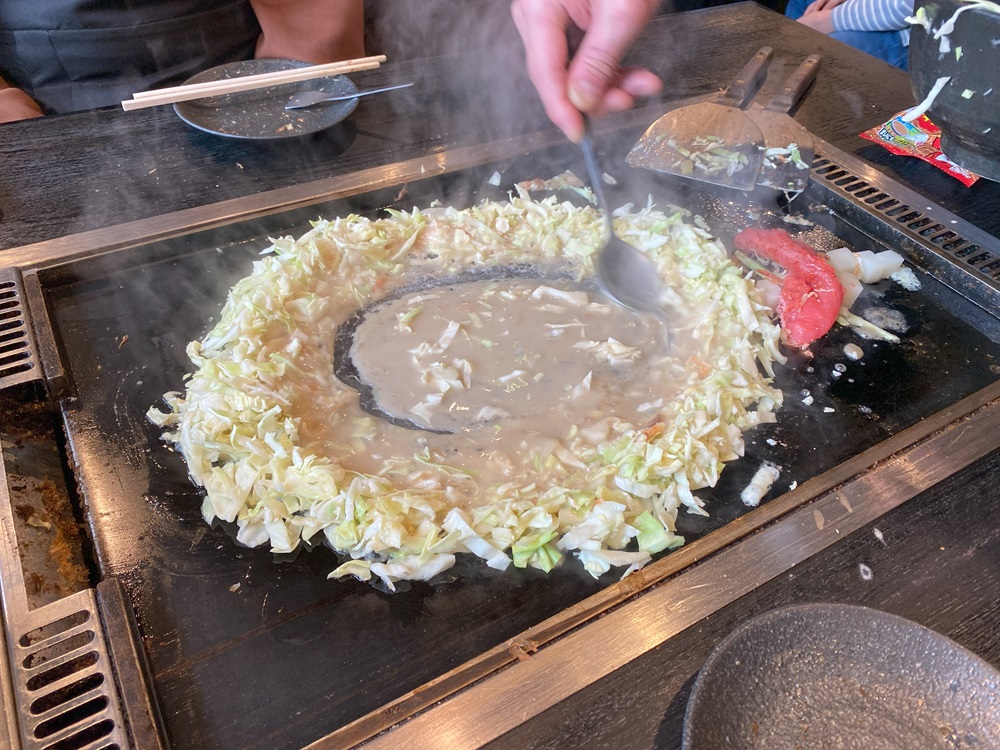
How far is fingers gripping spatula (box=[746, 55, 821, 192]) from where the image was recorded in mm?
2645

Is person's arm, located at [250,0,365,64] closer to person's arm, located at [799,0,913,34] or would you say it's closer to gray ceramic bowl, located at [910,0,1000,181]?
gray ceramic bowl, located at [910,0,1000,181]

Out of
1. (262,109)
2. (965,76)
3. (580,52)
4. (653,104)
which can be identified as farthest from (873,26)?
(262,109)

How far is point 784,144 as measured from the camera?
2.77 metres

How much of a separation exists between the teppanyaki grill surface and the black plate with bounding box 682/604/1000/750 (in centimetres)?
37

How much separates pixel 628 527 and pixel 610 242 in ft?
3.50

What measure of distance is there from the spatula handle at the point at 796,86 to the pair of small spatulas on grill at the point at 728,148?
0.11 metres

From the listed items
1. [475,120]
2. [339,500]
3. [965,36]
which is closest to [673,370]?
[339,500]

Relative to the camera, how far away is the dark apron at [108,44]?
9.48 feet

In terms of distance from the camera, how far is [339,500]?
157 cm

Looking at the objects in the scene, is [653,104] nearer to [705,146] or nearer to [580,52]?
[705,146]

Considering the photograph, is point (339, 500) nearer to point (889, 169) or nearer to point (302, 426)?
point (302, 426)

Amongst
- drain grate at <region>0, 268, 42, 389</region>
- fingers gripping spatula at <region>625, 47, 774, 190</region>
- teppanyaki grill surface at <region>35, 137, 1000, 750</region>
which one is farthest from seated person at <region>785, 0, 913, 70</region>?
drain grate at <region>0, 268, 42, 389</region>

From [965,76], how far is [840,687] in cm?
177

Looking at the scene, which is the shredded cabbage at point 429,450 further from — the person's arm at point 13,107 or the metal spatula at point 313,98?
the person's arm at point 13,107
